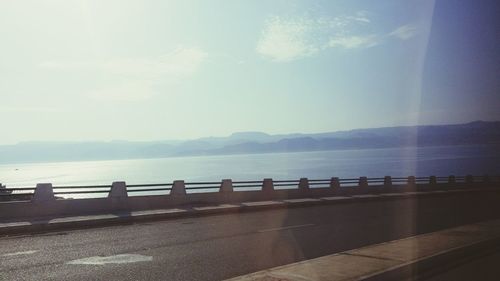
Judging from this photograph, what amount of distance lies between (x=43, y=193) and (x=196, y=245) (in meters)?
9.37

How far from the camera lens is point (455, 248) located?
9531mm

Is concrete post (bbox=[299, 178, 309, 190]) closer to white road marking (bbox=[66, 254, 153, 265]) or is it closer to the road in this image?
the road

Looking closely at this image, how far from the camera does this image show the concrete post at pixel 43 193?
17844mm

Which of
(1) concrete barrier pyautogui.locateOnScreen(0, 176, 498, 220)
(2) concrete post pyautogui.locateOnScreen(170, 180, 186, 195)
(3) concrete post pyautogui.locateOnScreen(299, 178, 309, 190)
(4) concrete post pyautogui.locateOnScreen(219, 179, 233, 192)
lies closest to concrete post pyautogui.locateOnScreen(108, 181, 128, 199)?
(1) concrete barrier pyautogui.locateOnScreen(0, 176, 498, 220)

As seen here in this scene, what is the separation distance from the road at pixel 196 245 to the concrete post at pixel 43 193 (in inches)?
160

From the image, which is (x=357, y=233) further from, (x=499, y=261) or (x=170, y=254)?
(x=170, y=254)

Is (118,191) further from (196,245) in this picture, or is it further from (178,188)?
(196,245)

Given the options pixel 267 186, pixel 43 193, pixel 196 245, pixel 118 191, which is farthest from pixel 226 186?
pixel 196 245

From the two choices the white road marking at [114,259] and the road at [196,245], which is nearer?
the road at [196,245]

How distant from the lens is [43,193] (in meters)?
18.1

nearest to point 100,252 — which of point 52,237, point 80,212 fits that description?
point 52,237

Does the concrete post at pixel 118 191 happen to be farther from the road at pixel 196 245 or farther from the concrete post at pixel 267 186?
the concrete post at pixel 267 186

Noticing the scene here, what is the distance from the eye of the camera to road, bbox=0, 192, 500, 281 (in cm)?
877

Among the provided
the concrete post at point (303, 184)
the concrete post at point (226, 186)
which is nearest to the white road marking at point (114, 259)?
the concrete post at point (226, 186)
